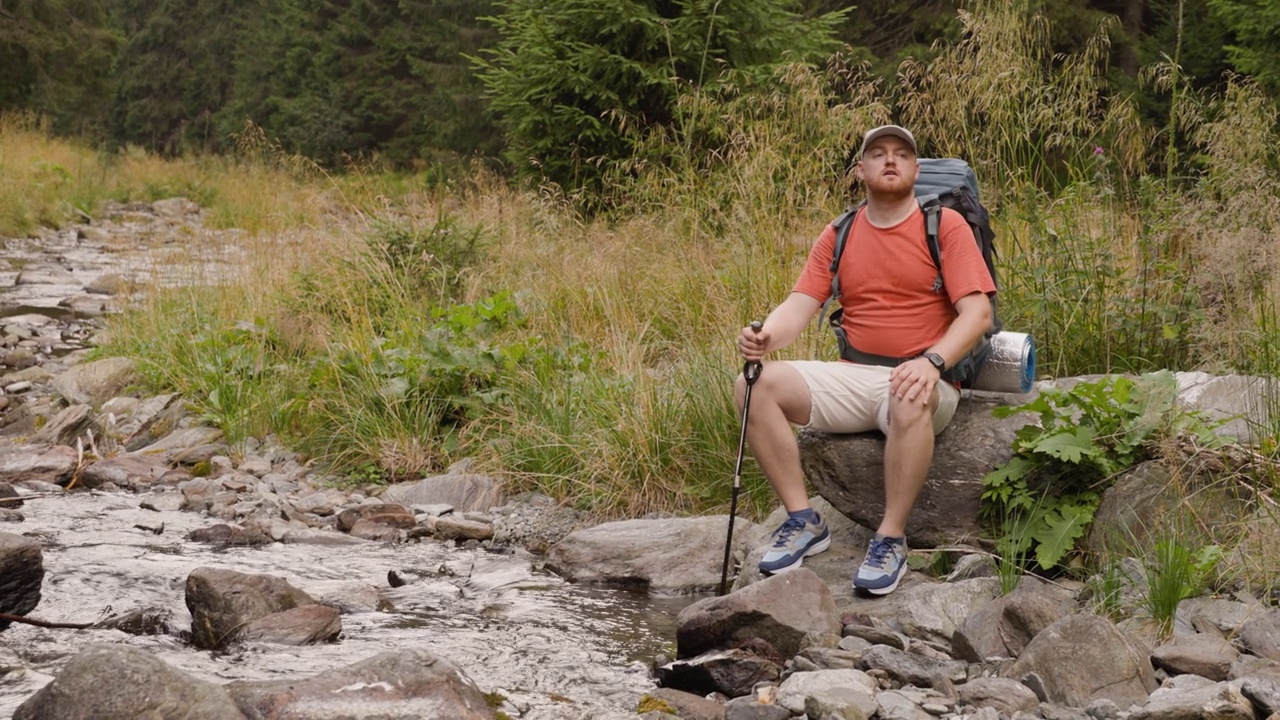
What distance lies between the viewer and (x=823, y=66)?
15.8 meters

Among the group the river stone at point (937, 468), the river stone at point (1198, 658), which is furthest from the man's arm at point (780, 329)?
the river stone at point (1198, 658)

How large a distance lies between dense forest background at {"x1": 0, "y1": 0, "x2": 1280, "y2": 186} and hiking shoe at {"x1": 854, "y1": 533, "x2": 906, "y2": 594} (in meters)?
2.36

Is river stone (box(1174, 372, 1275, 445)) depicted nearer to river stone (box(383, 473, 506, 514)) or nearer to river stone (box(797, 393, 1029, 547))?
river stone (box(797, 393, 1029, 547))

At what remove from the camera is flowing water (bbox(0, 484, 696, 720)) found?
382 centimetres

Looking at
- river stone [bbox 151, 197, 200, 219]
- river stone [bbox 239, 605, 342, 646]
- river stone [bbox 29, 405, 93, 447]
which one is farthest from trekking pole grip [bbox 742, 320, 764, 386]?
river stone [bbox 151, 197, 200, 219]

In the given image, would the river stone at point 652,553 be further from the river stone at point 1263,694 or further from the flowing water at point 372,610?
the river stone at point 1263,694

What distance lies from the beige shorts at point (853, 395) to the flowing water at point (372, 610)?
930 mm

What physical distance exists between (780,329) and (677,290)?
2464mm

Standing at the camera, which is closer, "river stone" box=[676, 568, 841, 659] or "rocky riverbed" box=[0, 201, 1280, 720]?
"rocky riverbed" box=[0, 201, 1280, 720]

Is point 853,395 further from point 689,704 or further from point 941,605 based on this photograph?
point 689,704

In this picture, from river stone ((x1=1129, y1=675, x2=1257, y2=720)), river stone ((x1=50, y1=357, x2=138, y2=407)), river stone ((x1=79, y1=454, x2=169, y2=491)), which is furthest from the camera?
river stone ((x1=50, y1=357, x2=138, y2=407))

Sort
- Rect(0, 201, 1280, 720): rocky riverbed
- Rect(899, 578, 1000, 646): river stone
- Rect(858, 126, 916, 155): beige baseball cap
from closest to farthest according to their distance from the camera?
Rect(0, 201, 1280, 720): rocky riverbed < Rect(899, 578, 1000, 646): river stone < Rect(858, 126, 916, 155): beige baseball cap

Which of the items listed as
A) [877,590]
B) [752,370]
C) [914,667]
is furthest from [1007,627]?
[752,370]

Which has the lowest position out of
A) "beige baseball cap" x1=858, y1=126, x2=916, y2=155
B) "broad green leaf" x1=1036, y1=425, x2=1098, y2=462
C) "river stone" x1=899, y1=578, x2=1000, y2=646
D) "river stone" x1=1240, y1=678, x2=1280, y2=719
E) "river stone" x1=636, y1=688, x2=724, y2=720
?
"river stone" x1=636, y1=688, x2=724, y2=720
